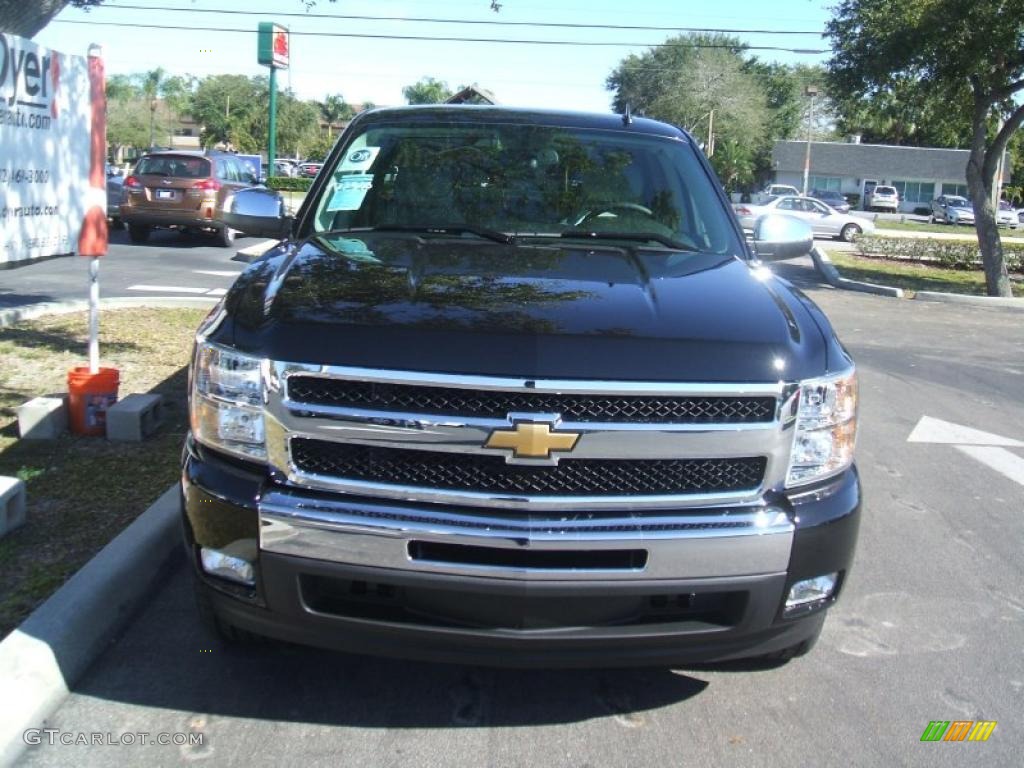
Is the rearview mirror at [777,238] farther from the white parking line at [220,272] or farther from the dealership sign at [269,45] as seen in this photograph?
the dealership sign at [269,45]

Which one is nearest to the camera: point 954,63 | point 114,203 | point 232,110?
point 954,63

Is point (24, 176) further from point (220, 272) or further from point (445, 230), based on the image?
point (220, 272)

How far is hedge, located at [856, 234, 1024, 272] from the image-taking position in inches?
864

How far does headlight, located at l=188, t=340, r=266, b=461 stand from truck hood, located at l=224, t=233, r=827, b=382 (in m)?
0.06

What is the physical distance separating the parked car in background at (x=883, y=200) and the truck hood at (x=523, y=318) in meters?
66.5

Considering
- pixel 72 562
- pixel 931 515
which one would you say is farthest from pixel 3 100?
pixel 931 515

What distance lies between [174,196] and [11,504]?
14.6 m

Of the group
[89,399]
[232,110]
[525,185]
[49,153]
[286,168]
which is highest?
[232,110]

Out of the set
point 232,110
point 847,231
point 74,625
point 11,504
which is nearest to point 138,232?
point 11,504

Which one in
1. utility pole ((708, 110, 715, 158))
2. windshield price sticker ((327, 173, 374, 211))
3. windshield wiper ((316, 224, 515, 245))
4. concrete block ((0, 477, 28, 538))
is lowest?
concrete block ((0, 477, 28, 538))

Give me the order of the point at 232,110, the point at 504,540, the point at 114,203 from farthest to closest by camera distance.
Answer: the point at 232,110 → the point at 114,203 → the point at 504,540

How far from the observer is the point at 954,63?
15844 mm

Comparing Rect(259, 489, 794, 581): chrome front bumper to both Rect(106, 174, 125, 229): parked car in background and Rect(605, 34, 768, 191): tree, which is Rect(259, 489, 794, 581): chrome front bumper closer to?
Rect(106, 174, 125, 229): parked car in background

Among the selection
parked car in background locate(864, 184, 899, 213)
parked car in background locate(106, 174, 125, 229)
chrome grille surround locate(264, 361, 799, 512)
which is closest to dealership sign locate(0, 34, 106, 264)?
chrome grille surround locate(264, 361, 799, 512)
